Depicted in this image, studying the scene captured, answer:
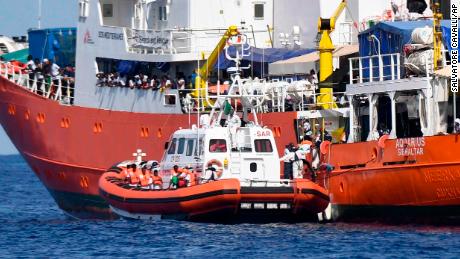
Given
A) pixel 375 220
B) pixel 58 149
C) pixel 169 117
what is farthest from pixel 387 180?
pixel 58 149

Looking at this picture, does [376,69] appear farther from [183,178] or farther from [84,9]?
[84,9]

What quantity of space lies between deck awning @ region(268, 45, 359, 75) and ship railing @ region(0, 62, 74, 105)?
24.7 feet

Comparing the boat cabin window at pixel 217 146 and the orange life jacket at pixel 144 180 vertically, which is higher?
the boat cabin window at pixel 217 146

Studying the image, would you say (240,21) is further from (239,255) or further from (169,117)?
(239,255)

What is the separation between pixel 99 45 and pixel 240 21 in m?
5.06

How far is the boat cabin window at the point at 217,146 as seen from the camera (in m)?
52.9

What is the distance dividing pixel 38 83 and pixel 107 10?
12.9 ft

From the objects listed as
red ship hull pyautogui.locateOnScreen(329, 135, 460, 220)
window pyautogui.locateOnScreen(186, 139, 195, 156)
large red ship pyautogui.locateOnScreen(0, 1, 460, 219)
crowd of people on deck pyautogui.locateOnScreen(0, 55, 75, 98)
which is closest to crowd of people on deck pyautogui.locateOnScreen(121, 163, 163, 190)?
window pyautogui.locateOnScreen(186, 139, 195, 156)

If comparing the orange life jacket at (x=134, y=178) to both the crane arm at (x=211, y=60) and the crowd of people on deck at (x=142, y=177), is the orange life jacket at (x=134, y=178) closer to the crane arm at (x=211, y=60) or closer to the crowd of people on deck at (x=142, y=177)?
the crowd of people on deck at (x=142, y=177)

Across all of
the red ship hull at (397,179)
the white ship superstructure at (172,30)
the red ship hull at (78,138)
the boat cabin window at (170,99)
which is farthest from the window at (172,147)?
the white ship superstructure at (172,30)

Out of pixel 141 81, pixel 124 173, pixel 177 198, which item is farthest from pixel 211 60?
pixel 177 198

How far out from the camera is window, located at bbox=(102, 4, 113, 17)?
65.7 metres

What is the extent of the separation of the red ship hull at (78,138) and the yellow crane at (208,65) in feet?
3.94

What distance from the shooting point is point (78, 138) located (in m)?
62.7
